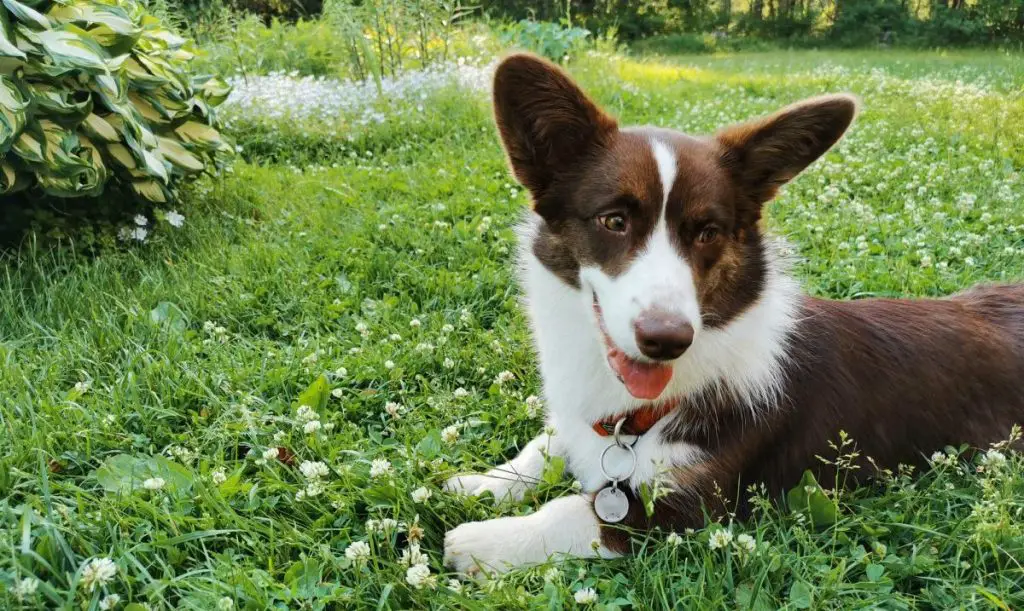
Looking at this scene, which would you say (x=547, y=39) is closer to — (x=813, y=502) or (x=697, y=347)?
(x=697, y=347)

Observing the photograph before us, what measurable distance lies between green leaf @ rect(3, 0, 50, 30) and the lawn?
110 cm

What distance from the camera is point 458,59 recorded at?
8352 millimetres

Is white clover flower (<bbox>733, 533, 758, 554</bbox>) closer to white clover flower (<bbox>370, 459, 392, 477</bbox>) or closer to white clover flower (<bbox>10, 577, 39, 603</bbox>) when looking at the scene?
white clover flower (<bbox>370, 459, 392, 477</bbox>)

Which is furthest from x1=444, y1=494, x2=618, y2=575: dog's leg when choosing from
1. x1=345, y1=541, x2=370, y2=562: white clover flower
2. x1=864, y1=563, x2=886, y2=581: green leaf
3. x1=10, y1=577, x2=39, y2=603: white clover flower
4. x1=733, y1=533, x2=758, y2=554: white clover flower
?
x1=10, y1=577, x2=39, y2=603: white clover flower

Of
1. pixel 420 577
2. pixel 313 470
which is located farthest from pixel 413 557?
pixel 313 470

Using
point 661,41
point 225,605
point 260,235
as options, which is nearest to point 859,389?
point 225,605

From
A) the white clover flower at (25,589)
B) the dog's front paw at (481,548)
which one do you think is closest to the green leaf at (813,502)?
the dog's front paw at (481,548)

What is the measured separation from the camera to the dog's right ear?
6.94ft

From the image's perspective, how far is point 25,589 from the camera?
156 cm

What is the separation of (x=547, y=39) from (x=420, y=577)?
9.06 m

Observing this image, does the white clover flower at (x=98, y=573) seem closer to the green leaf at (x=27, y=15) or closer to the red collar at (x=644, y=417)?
the red collar at (x=644, y=417)

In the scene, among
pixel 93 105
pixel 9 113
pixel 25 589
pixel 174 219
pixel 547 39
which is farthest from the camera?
pixel 547 39

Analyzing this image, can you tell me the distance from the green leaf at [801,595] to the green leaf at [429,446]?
46.3 inches

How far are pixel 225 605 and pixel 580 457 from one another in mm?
1143
